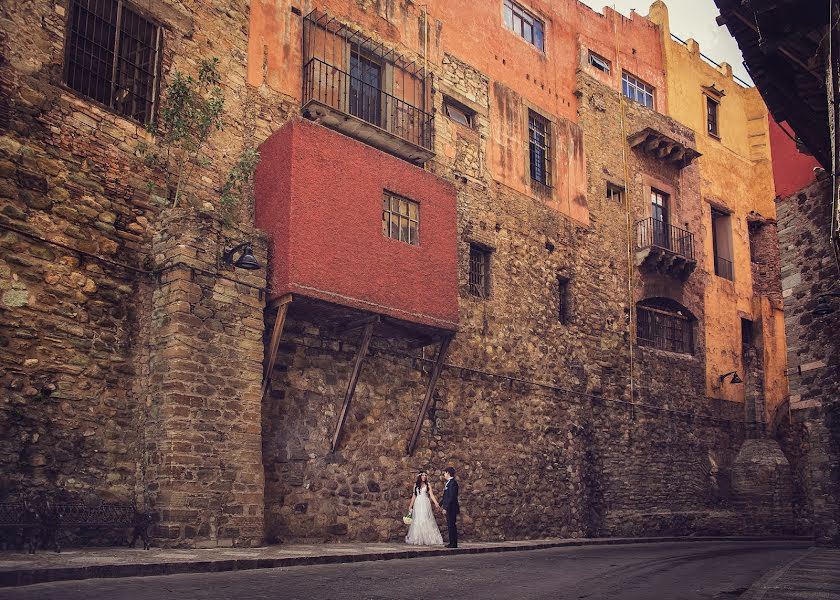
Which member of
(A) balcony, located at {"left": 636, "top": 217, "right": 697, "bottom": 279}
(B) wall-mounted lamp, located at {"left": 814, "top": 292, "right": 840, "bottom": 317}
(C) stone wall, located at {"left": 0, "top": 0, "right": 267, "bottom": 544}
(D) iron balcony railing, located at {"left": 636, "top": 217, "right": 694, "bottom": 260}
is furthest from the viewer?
(D) iron balcony railing, located at {"left": 636, "top": 217, "right": 694, "bottom": 260}

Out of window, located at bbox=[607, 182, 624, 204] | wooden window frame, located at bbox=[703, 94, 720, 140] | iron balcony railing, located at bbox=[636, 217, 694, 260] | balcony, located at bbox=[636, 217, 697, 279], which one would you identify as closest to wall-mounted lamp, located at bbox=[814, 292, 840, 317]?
balcony, located at bbox=[636, 217, 697, 279]

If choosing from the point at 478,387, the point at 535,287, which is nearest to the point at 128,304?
the point at 478,387

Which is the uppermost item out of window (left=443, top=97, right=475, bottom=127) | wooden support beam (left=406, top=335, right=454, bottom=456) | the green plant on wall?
window (left=443, top=97, right=475, bottom=127)

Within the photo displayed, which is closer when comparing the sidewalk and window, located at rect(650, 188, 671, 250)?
the sidewalk

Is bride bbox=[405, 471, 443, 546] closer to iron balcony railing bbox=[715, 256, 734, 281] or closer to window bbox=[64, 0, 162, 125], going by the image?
window bbox=[64, 0, 162, 125]

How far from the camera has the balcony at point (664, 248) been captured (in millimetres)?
22469

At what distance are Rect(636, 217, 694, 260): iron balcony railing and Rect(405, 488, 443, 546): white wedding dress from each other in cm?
1124

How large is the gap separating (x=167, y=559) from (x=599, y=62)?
731 inches

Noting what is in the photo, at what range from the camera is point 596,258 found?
2144 centimetres

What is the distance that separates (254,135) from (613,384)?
11.2 m

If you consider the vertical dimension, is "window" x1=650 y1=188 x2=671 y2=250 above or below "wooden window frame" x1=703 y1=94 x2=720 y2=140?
below

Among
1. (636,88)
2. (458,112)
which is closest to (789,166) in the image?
(458,112)

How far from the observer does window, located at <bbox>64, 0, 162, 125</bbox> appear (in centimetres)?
1208

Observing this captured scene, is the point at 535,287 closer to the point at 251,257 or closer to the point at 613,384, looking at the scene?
the point at 613,384
